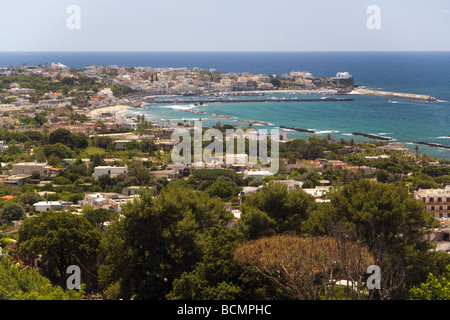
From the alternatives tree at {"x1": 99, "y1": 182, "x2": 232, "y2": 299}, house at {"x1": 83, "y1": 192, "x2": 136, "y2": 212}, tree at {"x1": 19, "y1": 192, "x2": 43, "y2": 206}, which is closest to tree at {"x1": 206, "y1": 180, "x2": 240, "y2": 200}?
house at {"x1": 83, "y1": 192, "x2": 136, "y2": 212}

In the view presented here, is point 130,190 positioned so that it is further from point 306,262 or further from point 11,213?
point 306,262

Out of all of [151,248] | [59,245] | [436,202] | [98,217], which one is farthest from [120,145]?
[151,248]

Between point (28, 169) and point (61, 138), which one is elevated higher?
point (61, 138)

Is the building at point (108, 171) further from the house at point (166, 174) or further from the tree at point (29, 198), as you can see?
the tree at point (29, 198)

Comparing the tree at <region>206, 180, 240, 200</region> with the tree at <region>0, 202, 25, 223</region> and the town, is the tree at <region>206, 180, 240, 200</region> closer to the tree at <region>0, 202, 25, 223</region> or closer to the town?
the town

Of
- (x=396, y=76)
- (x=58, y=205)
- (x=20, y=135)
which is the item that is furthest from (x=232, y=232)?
(x=396, y=76)
